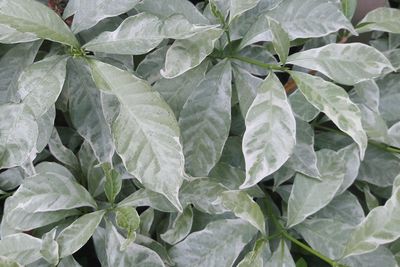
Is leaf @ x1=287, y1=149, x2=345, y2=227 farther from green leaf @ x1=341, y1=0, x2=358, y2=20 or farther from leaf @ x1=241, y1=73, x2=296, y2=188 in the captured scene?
green leaf @ x1=341, y1=0, x2=358, y2=20

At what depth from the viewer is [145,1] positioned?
874 mm

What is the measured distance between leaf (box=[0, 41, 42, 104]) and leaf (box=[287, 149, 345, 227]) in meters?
0.48

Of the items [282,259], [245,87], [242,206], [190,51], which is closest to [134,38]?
[190,51]

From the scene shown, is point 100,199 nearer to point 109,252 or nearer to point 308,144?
point 109,252

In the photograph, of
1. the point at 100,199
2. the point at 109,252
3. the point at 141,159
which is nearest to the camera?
the point at 141,159

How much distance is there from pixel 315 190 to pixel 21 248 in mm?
473

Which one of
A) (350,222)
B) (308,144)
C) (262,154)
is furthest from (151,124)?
(350,222)

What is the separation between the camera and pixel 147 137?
72 cm

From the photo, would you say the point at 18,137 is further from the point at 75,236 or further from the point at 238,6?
the point at 238,6

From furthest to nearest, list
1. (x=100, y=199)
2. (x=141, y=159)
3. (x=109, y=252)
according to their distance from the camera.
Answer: (x=100, y=199) → (x=109, y=252) → (x=141, y=159)

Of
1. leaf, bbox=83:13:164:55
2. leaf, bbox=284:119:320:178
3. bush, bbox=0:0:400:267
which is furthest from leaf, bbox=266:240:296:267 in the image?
leaf, bbox=83:13:164:55

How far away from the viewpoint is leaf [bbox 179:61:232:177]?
84cm

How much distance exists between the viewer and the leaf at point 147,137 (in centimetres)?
71

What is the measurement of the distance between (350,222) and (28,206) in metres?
0.53
